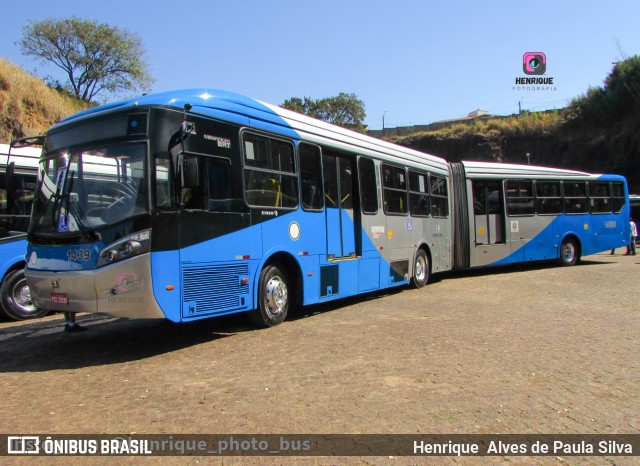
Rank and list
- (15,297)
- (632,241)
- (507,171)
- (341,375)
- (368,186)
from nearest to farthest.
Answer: (341,375) < (15,297) < (368,186) < (507,171) < (632,241)

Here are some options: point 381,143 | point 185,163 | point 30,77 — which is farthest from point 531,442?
point 30,77

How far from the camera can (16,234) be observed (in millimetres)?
9398

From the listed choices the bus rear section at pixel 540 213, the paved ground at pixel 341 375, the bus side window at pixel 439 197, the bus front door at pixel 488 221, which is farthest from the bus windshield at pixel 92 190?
the bus front door at pixel 488 221

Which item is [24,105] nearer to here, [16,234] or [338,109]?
[16,234]

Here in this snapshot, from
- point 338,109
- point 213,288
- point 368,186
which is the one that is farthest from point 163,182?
point 338,109

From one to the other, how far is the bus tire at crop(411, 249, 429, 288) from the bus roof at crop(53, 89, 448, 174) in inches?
111

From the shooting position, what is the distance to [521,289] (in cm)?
1235

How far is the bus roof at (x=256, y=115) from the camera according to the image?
666 centimetres

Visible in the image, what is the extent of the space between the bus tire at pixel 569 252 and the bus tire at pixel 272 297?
13.6 metres

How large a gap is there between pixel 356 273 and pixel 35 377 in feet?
19.6

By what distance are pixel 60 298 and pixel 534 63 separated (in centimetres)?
2456

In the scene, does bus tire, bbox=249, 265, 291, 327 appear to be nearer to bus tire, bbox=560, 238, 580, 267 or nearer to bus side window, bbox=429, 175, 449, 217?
bus side window, bbox=429, 175, 449, 217

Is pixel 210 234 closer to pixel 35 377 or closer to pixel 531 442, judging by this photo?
pixel 35 377

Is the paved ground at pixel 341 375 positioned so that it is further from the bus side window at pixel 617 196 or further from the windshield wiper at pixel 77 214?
the bus side window at pixel 617 196
